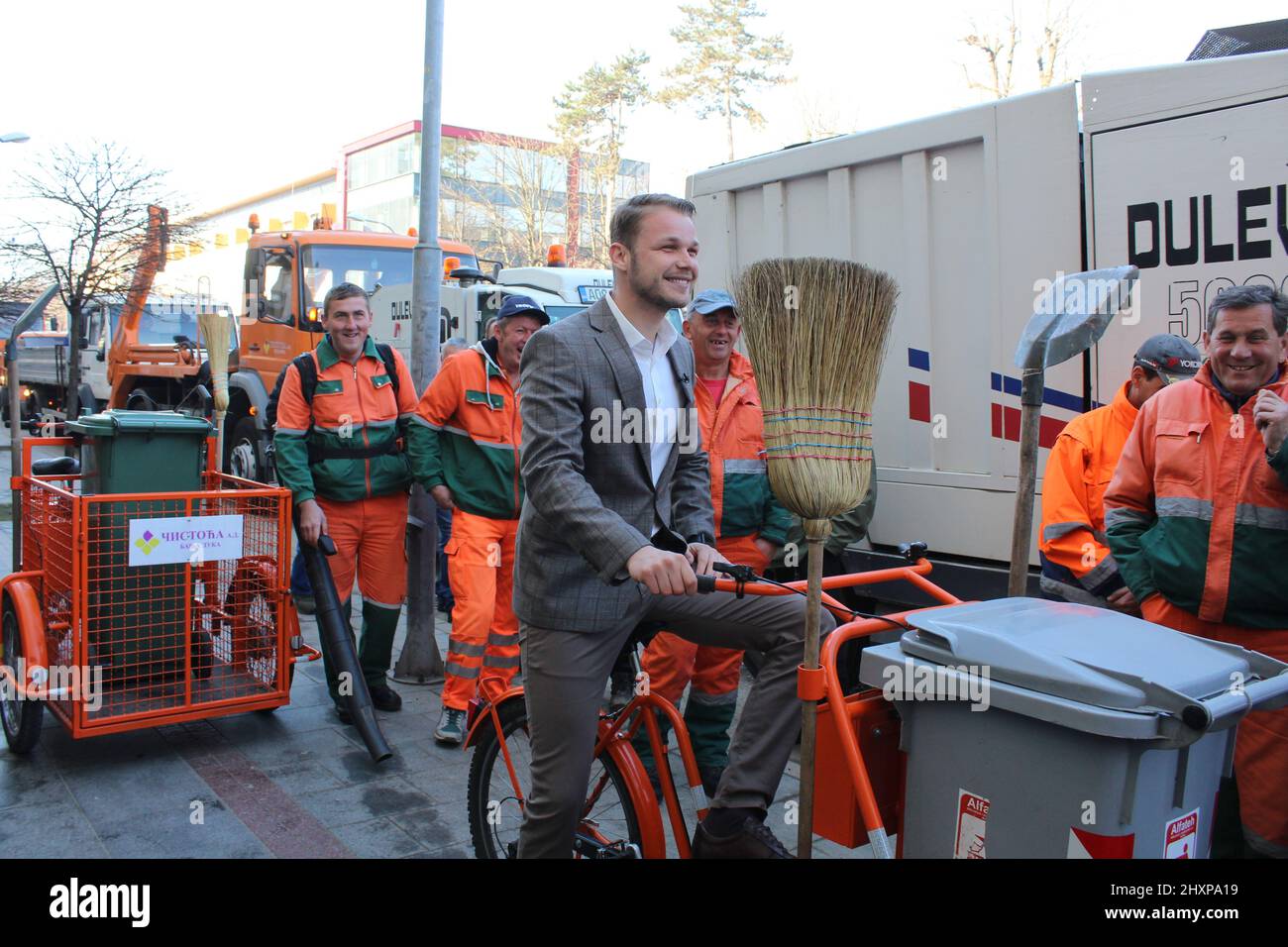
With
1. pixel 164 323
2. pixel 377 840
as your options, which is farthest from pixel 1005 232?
pixel 164 323

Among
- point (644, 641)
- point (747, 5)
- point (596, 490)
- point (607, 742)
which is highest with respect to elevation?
point (747, 5)

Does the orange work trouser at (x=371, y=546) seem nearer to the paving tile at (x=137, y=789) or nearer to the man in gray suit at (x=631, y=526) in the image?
the paving tile at (x=137, y=789)

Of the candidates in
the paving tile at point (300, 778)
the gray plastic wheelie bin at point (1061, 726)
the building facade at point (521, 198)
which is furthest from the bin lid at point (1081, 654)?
the building facade at point (521, 198)

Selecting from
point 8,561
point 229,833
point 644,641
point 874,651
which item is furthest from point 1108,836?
point 8,561

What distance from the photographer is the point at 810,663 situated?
2422mm

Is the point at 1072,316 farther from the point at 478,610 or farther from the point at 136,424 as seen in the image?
the point at 136,424

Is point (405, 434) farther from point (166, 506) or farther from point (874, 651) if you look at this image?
point (874, 651)

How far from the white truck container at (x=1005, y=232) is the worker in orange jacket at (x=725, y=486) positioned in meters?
0.89

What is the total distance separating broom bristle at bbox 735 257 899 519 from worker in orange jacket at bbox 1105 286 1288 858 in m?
1.35

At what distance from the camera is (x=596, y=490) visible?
271cm

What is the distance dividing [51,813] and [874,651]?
10.9 ft

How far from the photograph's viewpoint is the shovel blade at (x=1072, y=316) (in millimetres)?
3518

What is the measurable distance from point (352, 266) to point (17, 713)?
8.35m
